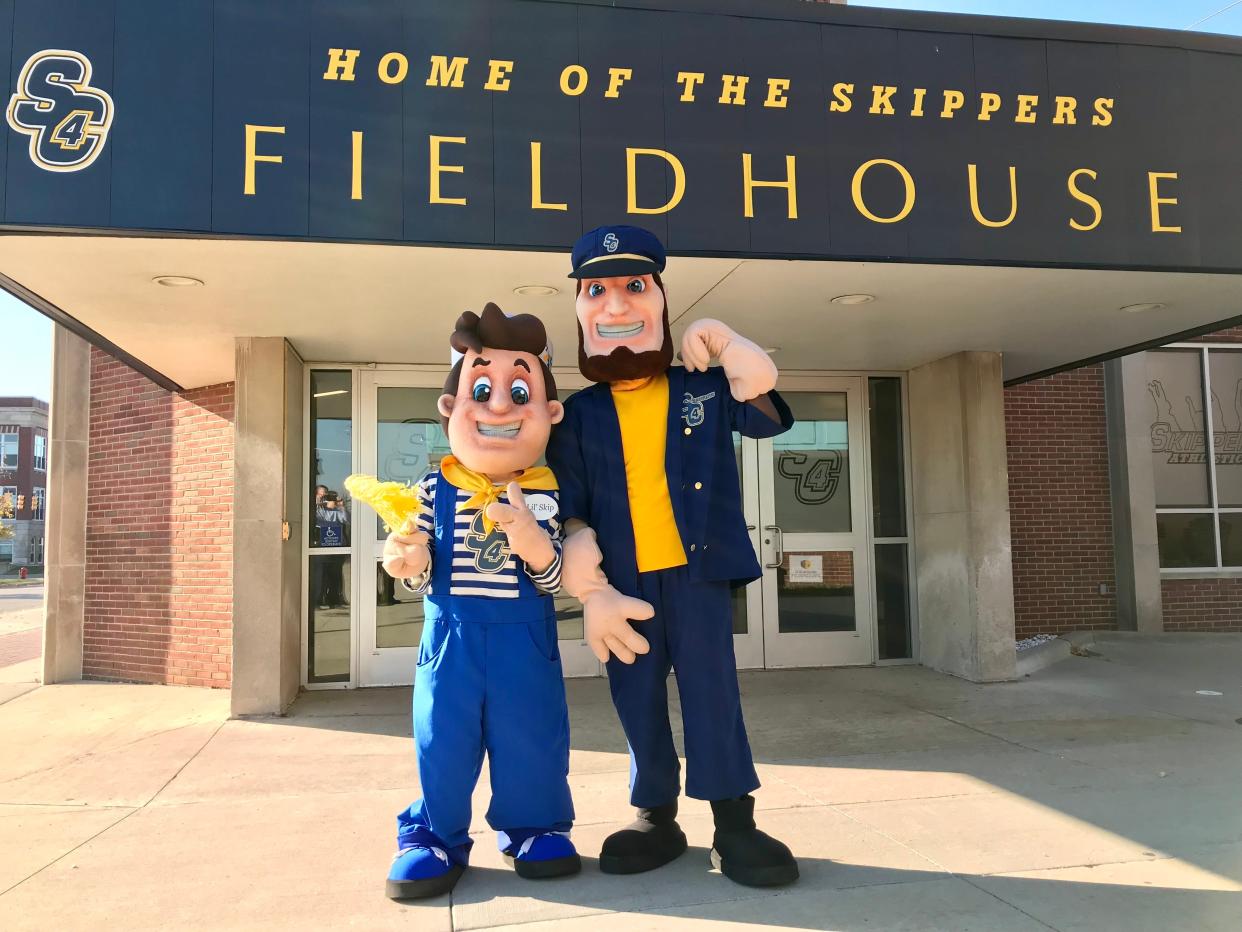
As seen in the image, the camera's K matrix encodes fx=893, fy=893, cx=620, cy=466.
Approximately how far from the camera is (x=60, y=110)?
13.6 feet

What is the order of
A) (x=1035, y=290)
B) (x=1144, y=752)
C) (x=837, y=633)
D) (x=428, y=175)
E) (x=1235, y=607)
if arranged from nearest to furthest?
(x=428, y=175) < (x=1144, y=752) < (x=1035, y=290) < (x=837, y=633) < (x=1235, y=607)

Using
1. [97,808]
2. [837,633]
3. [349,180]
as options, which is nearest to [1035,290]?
[837,633]

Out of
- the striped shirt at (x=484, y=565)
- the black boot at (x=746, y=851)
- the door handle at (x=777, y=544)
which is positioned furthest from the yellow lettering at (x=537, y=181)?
the door handle at (x=777, y=544)

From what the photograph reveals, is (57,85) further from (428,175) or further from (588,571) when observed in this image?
(588,571)

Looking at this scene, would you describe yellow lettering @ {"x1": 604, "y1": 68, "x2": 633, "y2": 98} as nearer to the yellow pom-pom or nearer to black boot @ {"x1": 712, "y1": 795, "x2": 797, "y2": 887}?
the yellow pom-pom

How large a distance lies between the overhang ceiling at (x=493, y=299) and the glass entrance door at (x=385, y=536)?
39 centimetres

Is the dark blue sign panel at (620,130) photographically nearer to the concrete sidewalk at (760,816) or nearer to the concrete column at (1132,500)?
the concrete sidewalk at (760,816)

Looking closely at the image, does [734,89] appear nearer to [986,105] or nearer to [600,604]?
[986,105]

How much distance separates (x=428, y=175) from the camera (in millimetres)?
4414

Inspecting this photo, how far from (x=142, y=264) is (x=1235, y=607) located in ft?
37.1

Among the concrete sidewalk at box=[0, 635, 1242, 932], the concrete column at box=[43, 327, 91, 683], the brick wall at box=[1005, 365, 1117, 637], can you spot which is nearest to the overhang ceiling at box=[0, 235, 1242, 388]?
the concrete column at box=[43, 327, 91, 683]

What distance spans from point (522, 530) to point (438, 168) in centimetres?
232

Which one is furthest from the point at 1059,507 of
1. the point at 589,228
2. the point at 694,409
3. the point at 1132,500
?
the point at 694,409

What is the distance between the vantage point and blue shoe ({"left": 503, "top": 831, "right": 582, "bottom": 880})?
10.1 feet
